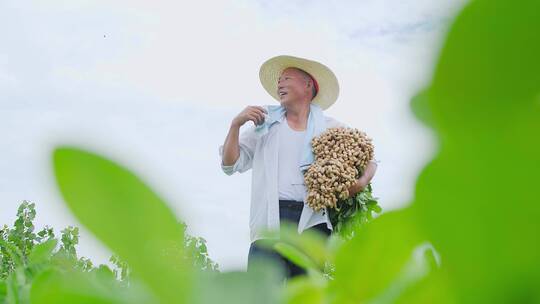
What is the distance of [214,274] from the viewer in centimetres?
15

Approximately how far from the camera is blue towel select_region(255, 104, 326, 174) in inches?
112

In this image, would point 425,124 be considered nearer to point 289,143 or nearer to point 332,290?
point 332,290

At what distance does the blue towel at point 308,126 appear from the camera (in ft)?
9.32

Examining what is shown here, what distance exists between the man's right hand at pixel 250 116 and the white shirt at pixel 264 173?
10 cm

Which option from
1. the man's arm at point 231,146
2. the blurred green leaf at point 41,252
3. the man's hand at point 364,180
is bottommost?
the blurred green leaf at point 41,252

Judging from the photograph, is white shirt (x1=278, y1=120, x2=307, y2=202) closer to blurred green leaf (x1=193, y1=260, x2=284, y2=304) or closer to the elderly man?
the elderly man

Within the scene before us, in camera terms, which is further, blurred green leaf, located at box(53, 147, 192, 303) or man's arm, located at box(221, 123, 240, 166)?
man's arm, located at box(221, 123, 240, 166)

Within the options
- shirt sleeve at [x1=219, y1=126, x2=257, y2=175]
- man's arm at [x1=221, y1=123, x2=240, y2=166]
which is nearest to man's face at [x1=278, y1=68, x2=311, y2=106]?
shirt sleeve at [x1=219, y1=126, x2=257, y2=175]

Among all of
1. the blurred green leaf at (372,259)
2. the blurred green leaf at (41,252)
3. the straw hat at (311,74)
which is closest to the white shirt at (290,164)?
the straw hat at (311,74)

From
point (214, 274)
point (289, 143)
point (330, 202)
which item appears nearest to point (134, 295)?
point (214, 274)

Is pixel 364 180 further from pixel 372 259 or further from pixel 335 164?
pixel 372 259

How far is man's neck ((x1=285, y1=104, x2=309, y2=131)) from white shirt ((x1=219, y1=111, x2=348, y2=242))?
6 cm

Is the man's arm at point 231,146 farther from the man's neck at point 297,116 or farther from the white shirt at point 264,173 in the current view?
the man's neck at point 297,116

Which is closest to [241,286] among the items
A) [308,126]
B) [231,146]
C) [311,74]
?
[231,146]
